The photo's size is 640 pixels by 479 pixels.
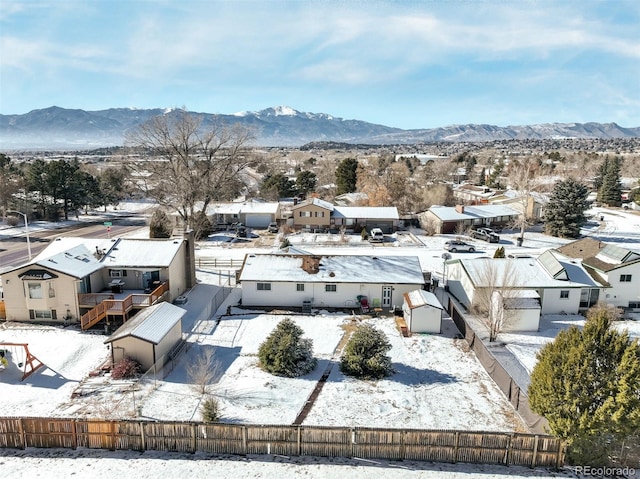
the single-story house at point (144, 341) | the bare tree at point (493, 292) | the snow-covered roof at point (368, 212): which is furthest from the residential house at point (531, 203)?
the single-story house at point (144, 341)

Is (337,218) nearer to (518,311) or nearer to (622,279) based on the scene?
(518,311)

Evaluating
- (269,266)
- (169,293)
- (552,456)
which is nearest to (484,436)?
(552,456)

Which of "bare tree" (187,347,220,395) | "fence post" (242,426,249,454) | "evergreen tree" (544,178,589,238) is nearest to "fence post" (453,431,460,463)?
"fence post" (242,426,249,454)

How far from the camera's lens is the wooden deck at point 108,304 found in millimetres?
27641

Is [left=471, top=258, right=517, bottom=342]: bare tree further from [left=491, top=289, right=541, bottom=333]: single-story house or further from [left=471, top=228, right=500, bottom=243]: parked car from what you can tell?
[left=471, top=228, right=500, bottom=243]: parked car

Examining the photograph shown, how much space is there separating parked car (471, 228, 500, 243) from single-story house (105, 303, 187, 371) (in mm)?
41724

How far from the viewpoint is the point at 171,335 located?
24.6 m

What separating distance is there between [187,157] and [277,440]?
3688 centimetres

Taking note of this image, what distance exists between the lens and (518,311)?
28.7 metres

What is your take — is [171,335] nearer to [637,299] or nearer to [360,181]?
[637,299]

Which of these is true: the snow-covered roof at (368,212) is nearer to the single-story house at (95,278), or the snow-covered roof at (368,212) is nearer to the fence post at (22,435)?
the single-story house at (95,278)

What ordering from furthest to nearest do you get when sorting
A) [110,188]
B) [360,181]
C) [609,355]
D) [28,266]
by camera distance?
[110,188] → [360,181] → [28,266] → [609,355]

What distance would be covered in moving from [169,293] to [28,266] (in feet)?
28.5

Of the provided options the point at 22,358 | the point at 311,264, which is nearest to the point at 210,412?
the point at 22,358
